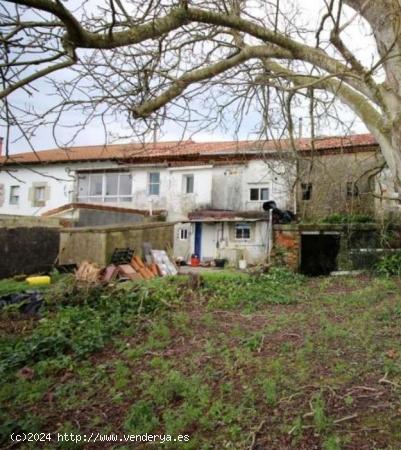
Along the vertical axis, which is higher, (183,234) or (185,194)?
(185,194)

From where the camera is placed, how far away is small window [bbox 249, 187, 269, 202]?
21.5m

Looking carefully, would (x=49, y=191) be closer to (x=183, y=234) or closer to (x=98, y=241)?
(x=183, y=234)

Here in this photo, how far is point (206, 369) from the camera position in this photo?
4.55 metres

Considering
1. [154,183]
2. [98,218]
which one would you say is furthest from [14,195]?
[98,218]

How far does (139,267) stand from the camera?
39.3 feet

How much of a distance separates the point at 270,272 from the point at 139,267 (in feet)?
12.7

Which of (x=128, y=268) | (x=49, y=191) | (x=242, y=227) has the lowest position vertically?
(x=128, y=268)

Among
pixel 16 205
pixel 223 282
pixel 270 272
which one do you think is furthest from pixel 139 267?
pixel 16 205

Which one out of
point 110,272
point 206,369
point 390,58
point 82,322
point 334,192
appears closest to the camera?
point 390,58

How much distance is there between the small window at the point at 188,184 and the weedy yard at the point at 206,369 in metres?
15.0

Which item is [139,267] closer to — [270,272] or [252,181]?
[270,272]

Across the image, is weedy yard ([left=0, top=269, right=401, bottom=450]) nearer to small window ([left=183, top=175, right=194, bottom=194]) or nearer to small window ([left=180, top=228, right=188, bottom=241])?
small window ([left=180, top=228, right=188, bottom=241])

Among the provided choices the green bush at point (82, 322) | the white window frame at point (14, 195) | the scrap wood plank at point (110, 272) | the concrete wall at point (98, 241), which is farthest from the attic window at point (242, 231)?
the white window frame at point (14, 195)

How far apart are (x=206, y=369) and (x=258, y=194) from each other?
17611mm
